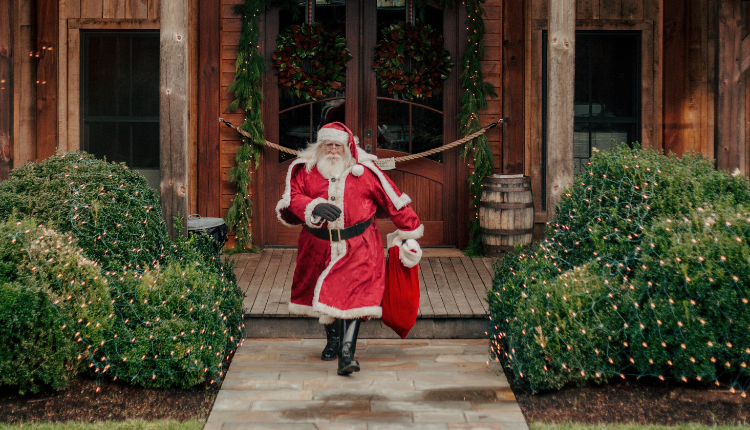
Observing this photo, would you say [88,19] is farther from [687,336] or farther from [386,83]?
[687,336]

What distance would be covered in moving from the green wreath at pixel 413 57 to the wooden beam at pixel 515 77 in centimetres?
Answer: 60

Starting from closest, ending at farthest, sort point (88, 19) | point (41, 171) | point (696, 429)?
point (696, 429) < point (41, 171) < point (88, 19)

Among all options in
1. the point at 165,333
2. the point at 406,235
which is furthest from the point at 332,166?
the point at 165,333

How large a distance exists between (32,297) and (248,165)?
141 inches

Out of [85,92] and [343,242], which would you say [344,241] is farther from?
[85,92]

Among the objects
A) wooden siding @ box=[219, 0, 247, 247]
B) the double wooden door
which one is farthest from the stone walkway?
wooden siding @ box=[219, 0, 247, 247]

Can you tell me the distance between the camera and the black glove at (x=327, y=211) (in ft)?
13.3

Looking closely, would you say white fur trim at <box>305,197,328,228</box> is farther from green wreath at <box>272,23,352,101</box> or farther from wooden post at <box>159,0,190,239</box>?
green wreath at <box>272,23,352,101</box>

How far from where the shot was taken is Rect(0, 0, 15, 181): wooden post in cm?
594

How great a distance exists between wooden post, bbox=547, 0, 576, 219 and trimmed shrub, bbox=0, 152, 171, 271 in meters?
2.67

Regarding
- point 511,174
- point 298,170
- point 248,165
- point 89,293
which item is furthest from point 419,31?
point 89,293

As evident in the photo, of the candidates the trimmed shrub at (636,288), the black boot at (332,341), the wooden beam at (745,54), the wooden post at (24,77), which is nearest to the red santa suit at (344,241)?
the black boot at (332,341)

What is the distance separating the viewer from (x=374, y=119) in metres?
7.05

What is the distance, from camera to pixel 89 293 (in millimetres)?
3750
